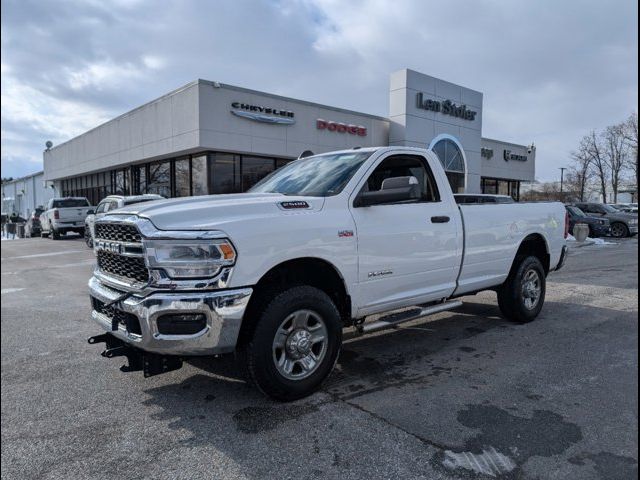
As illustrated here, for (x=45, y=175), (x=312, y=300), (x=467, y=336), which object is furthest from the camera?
(x=45, y=175)

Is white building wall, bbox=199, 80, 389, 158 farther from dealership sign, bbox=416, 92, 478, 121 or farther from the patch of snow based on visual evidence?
the patch of snow

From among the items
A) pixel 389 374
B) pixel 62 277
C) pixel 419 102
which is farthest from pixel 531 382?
pixel 419 102

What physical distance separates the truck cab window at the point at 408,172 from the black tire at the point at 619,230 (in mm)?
21783

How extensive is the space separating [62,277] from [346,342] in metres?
7.98

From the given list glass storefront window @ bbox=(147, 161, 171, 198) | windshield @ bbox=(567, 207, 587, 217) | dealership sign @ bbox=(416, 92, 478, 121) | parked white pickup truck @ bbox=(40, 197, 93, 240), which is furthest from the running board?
parked white pickup truck @ bbox=(40, 197, 93, 240)

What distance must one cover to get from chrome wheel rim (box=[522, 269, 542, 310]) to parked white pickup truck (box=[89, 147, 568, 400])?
1.26m

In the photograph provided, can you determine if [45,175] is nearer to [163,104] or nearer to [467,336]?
[163,104]

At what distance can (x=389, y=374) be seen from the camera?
446 centimetres

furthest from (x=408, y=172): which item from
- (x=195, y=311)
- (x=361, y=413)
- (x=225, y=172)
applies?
(x=225, y=172)

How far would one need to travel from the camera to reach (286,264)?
3902 millimetres

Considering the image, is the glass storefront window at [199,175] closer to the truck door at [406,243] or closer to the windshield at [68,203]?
the windshield at [68,203]

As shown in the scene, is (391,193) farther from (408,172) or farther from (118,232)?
(118,232)

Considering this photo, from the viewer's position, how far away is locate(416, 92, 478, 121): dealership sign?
2380 centimetres

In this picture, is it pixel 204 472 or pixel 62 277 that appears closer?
pixel 204 472
